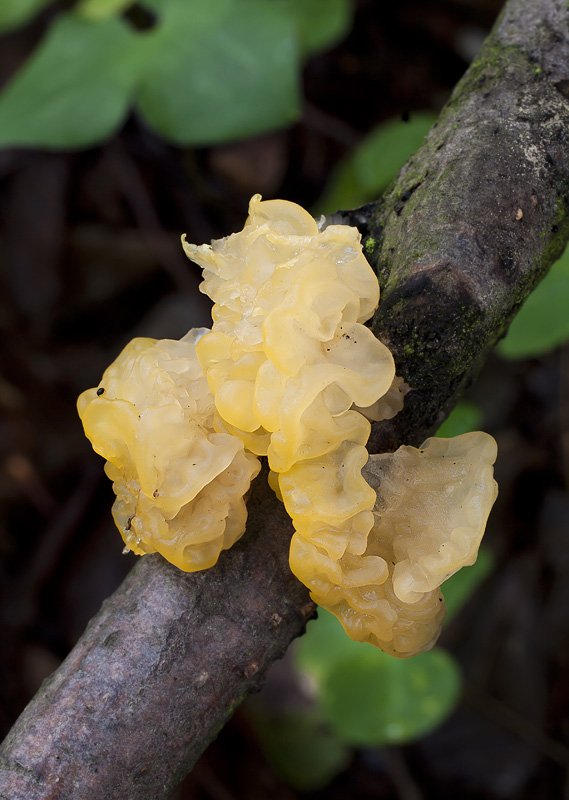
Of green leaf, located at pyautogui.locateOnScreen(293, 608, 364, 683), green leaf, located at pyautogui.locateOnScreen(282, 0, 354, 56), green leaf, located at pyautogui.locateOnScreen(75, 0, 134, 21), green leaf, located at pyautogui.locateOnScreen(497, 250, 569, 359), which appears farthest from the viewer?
green leaf, located at pyautogui.locateOnScreen(282, 0, 354, 56)

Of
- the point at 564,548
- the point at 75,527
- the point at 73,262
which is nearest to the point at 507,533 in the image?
the point at 564,548

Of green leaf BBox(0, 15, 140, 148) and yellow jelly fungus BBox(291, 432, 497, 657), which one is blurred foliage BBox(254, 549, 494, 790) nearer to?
yellow jelly fungus BBox(291, 432, 497, 657)

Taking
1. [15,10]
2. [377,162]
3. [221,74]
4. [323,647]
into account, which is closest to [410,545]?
[323,647]

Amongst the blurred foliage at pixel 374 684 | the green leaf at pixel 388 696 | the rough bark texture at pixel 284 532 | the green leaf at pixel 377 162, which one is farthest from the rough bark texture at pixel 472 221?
the green leaf at pixel 388 696

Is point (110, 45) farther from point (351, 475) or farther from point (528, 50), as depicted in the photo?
point (351, 475)

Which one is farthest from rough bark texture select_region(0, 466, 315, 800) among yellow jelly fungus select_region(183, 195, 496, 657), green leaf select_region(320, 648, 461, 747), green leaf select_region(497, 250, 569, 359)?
green leaf select_region(320, 648, 461, 747)

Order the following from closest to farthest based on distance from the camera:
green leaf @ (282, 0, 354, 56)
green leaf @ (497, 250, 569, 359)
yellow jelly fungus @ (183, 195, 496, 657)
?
yellow jelly fungus @ (183, 195, 496, 657) < green leaf @ (497, 250, 569, 359) < green leaf @ (282, 0, 354, 56)

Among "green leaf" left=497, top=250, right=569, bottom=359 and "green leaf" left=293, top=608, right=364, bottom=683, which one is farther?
"green leaf" left=293, top=608, right=364, bottom=683
